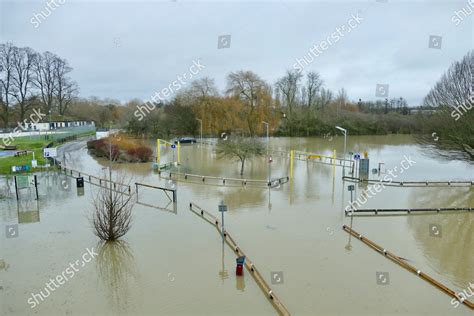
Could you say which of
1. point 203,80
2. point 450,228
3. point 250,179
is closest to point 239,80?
point 203,80

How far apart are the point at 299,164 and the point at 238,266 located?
76.5 feet

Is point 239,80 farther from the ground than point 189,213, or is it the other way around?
point 239,80

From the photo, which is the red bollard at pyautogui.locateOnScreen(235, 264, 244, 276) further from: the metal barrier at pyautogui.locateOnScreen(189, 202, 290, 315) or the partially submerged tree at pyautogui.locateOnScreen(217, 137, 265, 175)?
the partially submerged tree at pyautogui.locateOnScreen(217, 137, 265, 175)

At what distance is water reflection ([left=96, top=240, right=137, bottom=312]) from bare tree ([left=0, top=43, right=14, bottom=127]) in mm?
48440

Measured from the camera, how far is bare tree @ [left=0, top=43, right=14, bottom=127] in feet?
155

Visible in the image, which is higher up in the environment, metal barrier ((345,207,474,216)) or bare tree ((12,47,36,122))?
bare tree ((12,47,36,122))

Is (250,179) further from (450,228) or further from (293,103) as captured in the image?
(293,103)

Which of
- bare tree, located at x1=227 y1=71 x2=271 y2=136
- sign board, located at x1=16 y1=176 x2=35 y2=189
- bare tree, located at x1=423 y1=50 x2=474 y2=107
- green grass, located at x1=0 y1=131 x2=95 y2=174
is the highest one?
bare tree, located at x1=227 y1=71 x2=271 y2=136

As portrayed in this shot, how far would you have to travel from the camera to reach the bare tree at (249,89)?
166ft

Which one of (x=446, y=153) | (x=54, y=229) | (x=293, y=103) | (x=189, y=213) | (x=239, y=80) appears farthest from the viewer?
(x=293, y=103)

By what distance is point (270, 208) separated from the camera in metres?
16.3

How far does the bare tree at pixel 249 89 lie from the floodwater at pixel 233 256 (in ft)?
107

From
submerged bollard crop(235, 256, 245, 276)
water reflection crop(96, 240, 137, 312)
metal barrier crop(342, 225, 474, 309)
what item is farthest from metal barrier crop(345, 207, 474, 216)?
water reflection crop(96, 240, 137, 312)

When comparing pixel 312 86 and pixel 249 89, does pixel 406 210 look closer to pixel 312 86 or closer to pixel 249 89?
pixel 249 89
